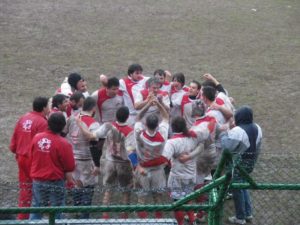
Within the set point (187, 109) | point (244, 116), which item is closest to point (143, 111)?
point (187, 109)

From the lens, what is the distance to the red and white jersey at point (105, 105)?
8.34 m

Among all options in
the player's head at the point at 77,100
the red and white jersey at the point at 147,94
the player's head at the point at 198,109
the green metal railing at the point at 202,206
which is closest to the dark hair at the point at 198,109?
the player's head at the point at 198,109

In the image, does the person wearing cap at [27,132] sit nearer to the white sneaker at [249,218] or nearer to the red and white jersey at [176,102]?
the red and white jersey at [176,102]

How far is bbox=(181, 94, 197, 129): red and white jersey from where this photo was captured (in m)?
8.33

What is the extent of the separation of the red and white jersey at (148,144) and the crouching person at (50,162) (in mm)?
Result: 861

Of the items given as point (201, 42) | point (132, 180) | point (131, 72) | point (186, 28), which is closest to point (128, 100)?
point (131, 72)

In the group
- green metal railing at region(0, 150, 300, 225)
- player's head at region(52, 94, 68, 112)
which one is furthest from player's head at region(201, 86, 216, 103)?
green metal railing at region(0, 150, 300, 225)

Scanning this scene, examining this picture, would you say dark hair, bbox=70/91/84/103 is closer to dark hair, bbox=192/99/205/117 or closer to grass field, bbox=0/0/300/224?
dark hair, bbox=192/99/205/117

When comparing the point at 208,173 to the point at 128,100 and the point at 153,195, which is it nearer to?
the point at 153,195

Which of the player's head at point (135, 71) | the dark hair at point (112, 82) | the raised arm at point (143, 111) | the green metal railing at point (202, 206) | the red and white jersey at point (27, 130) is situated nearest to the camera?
the green metal railing at point (202, 206)

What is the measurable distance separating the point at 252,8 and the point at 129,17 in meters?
4.19

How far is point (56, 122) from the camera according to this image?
21.3ft

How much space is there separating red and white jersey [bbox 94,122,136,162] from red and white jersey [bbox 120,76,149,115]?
141 centimetres

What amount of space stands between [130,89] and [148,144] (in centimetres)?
191
